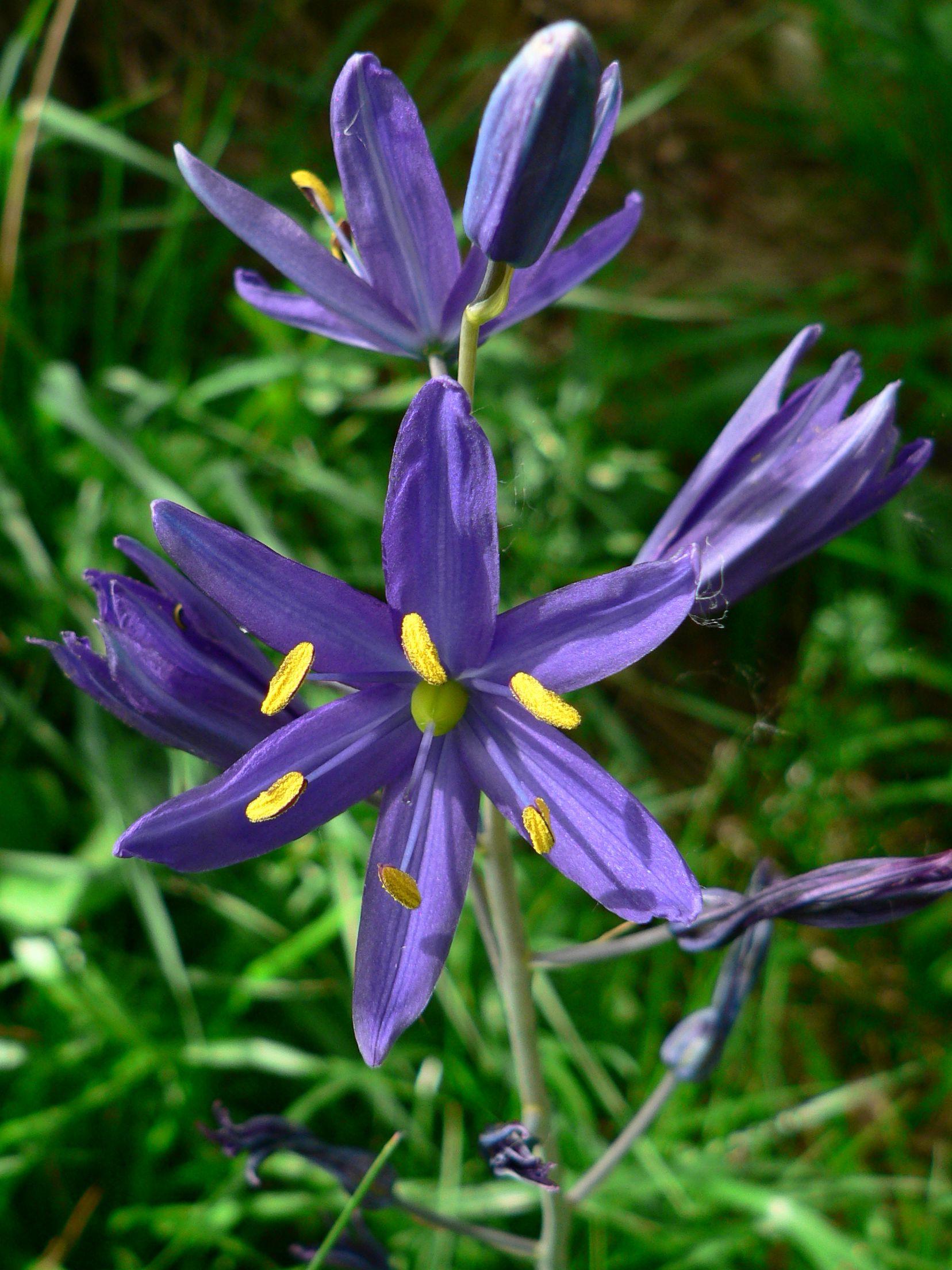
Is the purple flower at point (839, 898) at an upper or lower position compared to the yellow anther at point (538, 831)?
lower

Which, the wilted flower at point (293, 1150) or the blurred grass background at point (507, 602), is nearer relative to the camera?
the wilted flower at point (293, 1150)

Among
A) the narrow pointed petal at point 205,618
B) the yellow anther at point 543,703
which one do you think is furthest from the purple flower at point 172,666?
the yellow anther at point 543,703

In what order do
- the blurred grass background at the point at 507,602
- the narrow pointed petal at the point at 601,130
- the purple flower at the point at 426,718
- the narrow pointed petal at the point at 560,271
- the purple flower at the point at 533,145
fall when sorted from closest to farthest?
1. the purple flower at the point at 533,145
2. the purple flower at the point at 426,718
3. the narrow pointed petal at the point at 601,130
4. the narrow pointed petal at the point at 560,271
5. the blurred grass background at the point at 507,602

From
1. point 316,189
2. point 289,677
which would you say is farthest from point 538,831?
point 316,189

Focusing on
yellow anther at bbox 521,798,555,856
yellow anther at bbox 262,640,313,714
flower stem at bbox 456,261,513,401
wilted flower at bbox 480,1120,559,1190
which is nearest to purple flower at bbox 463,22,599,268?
flower stem at bbox 456,261,513,401

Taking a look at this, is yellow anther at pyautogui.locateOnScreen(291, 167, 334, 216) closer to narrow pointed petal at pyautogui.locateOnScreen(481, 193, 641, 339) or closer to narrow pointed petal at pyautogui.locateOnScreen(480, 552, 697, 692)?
narrow pointed petal at pyautogui.locateOnScreen(481, 193, 641, 339)

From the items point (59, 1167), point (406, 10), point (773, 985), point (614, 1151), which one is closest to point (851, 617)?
point (773, 985)

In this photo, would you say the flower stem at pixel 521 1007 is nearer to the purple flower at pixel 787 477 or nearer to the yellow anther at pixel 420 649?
the yellow anther at pixel 420 649
